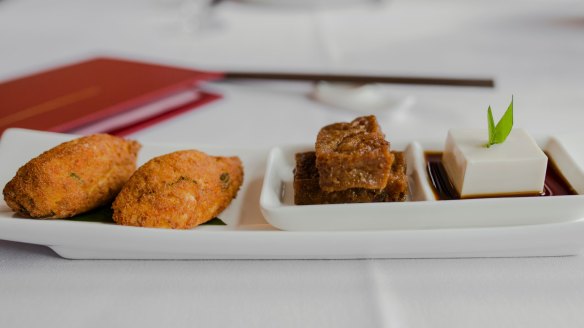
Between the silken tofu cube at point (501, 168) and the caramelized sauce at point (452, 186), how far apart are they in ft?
0.06

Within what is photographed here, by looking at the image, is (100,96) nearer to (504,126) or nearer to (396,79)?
(396,79)

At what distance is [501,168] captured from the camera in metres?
1.36

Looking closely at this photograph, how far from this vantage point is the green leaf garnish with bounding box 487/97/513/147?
1.38m

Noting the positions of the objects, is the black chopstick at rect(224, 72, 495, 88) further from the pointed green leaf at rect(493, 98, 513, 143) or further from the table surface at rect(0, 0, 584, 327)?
the pointed green leaf at rect(493, 98, 513, 143)

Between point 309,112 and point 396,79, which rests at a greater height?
point 396,79

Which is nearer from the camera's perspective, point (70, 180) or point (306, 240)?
point (306, 240)

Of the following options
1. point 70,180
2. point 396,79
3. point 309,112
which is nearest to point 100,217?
point 70,180

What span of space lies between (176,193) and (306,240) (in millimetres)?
346

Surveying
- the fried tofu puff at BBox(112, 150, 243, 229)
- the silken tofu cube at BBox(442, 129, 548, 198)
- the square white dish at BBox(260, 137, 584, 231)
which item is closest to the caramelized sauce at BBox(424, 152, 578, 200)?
the silken tofu cube at BBox(442, 129, 548, 198)

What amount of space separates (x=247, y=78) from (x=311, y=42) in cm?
80

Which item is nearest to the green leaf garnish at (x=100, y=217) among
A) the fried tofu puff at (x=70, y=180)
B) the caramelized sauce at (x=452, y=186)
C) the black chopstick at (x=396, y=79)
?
the fried tofu puff at (x=70, y=180)

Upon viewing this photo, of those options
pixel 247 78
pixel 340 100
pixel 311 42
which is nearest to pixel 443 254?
pixel 340 100

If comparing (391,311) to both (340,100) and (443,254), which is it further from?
(340,100)

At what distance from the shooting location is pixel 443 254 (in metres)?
1.29
